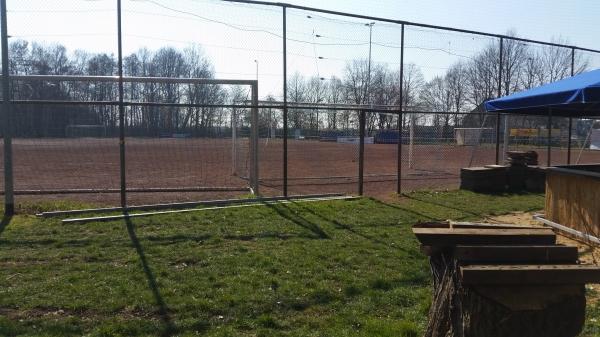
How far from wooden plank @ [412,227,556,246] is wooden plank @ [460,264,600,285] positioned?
0.35 metres

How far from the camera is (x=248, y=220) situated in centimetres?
849

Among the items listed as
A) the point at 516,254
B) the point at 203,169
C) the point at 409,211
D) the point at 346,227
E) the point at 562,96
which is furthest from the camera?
the point at 203,169

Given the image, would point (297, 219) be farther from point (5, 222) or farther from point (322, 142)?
point (322, 142)

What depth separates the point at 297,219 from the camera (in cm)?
868

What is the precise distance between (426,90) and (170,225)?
2622 centimetres

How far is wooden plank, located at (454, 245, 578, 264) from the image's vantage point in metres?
3.31

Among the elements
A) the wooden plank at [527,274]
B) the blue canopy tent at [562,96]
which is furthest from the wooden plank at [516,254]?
the blue canopy tent at [562,96]

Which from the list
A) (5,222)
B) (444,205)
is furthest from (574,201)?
(5,222)

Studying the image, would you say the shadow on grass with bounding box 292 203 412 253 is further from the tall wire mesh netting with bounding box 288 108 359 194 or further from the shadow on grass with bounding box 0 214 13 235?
the shadow on grass with bounding box 0 214 13 235

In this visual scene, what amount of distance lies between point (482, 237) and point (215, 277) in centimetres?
297

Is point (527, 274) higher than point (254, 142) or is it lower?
lower

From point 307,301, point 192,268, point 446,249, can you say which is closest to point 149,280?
point 192,268

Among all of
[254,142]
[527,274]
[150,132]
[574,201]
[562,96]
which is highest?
[562,96]

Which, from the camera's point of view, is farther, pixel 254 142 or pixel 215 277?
pixel 254 142
